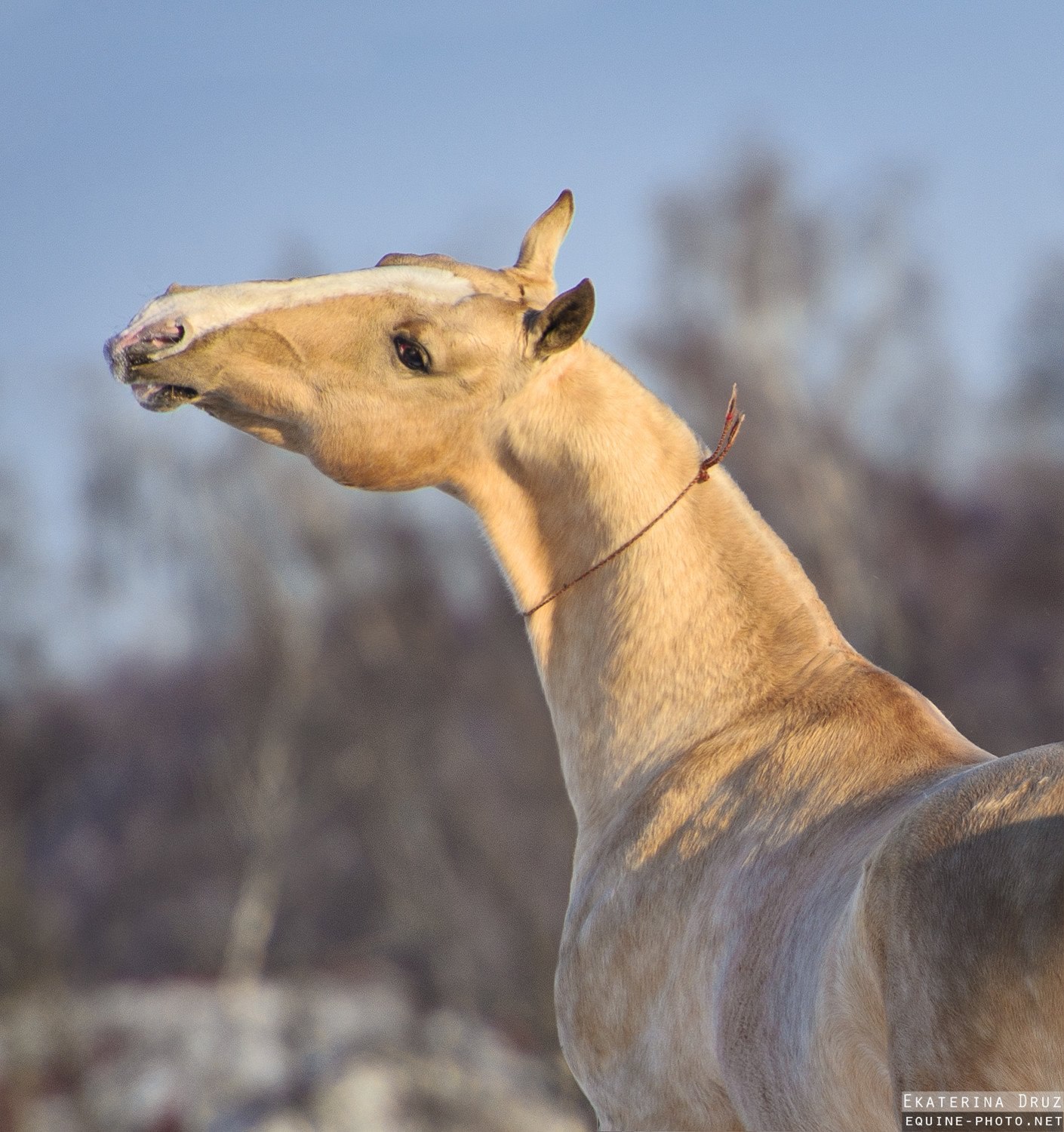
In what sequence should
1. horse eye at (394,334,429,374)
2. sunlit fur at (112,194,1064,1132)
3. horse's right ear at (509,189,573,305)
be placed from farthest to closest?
horse's right ear at (509,189,573,305) → horse eye at (394,334,429,374) → sunlit fur at (112,194,1064,1132)

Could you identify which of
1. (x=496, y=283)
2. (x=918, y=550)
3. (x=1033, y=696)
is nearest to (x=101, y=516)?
(x=918, y=550)

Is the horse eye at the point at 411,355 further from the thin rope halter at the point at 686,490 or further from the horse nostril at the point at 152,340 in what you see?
the thin rope halter at the point at 686,490

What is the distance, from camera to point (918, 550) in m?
33.4

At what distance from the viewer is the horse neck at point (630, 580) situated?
4.14 metres

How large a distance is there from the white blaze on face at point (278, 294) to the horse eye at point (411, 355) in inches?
5.8

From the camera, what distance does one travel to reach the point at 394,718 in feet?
103

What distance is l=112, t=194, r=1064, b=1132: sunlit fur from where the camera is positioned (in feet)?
8.41

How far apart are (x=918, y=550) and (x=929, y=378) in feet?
15.4

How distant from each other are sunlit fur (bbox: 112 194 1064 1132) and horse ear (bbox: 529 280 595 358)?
0.05 feet

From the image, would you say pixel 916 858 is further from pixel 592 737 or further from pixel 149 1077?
pixel 149 1077

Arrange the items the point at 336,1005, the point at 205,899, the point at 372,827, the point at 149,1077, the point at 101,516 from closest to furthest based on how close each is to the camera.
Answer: the point at 149,1077
the point at 336,1005
the point at 372,827
the point at 205,899
the point at 101,516

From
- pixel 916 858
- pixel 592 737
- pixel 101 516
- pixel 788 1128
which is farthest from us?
pixel 101 516

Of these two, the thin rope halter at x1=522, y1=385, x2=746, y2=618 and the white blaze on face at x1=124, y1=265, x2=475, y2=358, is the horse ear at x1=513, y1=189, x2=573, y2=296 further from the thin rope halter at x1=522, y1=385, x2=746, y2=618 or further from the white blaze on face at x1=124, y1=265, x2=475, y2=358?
the thin rope halter at x1=522, y1=385, x2=746, y2=618

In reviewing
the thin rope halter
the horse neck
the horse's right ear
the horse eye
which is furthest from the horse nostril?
the thin rope halter
